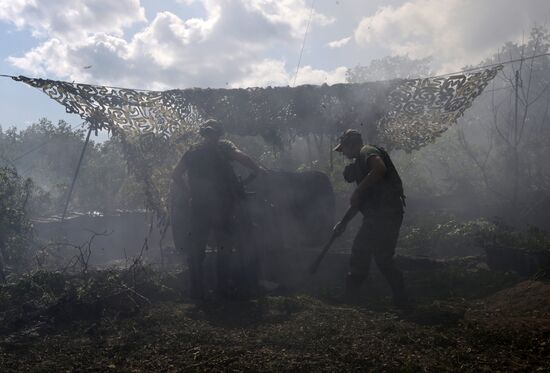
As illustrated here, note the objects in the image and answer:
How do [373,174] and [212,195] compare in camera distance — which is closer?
[373,174]

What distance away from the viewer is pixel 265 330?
12.4 ft

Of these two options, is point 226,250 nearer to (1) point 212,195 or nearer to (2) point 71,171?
(1) point 212,195

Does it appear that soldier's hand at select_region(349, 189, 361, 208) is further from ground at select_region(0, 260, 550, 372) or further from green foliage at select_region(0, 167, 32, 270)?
green foliage at select_region(0, 167, 32, 270)

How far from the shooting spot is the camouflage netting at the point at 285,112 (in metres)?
7.02

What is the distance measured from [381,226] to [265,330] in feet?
5.25

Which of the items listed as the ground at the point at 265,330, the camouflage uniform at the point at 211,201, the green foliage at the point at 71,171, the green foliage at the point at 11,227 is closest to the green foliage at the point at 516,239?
the ground at the point at 265,330

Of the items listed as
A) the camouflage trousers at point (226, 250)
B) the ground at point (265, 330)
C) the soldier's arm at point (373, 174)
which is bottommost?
the ground at point (265, 330)

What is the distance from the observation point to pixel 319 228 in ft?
26.6

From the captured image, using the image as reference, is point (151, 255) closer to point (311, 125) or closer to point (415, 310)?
point (311, 125)

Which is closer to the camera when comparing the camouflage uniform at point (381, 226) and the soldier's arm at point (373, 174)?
the soldier's arm at point (373, 174)

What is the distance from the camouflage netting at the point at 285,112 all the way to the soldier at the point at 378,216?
9.40 feet

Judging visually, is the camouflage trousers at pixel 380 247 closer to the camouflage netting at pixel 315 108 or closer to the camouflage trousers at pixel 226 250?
the camouflage trousers at pixel 226 250

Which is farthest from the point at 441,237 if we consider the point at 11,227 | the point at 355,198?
Result: the point at 11,227

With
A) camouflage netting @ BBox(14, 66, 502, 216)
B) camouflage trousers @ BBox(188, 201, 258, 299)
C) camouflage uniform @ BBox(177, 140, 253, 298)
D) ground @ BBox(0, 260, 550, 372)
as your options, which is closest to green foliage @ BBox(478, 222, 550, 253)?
ground @ BBox(0, 260, 550, 372)
